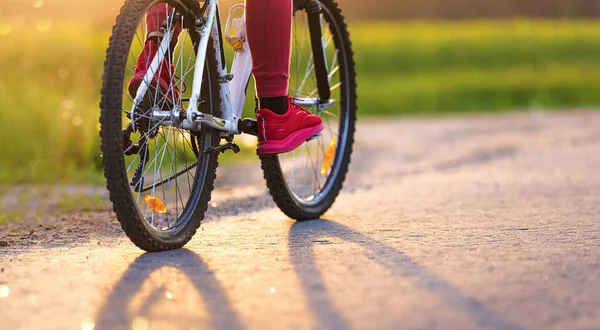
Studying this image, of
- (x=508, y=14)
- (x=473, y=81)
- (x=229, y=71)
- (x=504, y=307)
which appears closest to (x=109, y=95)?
(x=229, y=71)

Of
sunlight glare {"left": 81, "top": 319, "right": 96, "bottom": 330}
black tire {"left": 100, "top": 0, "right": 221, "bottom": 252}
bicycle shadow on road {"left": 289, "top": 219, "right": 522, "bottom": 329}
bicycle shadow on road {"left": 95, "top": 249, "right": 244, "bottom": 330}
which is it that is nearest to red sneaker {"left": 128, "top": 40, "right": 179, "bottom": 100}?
black tire {"left": 100, "top": 0, "right": 221, "bottom": 252}

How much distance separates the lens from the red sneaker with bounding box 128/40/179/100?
12.3ft

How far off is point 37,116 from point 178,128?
4642mm

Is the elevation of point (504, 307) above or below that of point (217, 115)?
below

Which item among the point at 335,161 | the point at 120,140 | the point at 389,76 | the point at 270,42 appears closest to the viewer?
the point at 120,140

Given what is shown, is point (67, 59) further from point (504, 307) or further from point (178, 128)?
point (504, 307)

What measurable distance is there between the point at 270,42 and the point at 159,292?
1.33 meters

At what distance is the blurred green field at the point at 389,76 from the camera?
8.05 m

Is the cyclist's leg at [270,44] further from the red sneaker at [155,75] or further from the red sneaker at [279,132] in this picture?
the red sneaker at [155,75]

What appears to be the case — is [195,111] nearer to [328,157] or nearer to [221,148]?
[221,148]

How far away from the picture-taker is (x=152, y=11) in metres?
3.88

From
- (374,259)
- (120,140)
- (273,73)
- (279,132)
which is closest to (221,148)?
(279,132)

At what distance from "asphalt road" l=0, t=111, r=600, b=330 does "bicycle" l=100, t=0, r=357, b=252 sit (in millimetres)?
151

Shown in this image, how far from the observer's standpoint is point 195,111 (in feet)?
12.6
